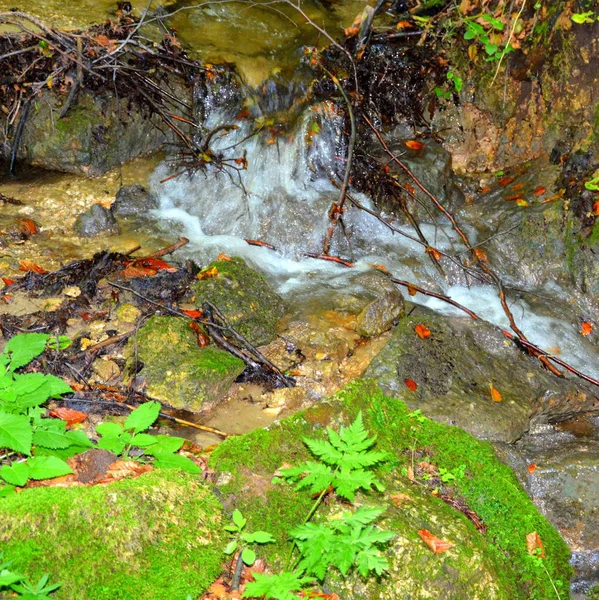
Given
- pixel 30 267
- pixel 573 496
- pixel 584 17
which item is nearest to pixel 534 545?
pixel 573 496

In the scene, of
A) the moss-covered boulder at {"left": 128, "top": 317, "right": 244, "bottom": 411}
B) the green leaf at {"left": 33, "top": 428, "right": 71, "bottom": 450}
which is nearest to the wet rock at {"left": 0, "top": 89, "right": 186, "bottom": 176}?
the moss-covered boulder at {"left": 128, "top": 317, "right": 244, "bottom": 411}

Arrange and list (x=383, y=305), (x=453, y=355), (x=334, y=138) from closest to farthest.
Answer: (x=453, y=355) → (x=383, y=305) → (x=334, y=138)

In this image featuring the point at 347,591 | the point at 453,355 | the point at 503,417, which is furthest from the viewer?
the point at 453,355

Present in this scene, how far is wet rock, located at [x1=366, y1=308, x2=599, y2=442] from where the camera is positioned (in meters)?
4.23

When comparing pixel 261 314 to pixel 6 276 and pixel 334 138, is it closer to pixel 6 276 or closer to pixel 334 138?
pixel 6 276

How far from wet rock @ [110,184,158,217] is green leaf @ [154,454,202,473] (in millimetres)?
4334

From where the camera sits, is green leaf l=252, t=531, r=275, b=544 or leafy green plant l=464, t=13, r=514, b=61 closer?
green leaf l=252, t=531, r=275, b=544

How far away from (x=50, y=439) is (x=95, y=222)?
12.5 ft

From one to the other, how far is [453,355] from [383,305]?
74cm

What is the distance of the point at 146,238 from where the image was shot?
6273 millimetres

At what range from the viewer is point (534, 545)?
10.9 feet

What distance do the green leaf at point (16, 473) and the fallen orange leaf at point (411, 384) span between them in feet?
8.49

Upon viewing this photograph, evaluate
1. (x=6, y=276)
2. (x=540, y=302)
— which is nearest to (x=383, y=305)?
(x=540, y=302)

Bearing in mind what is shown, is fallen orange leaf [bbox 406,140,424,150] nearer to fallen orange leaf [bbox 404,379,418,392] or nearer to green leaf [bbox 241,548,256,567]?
fallen orange leaf [bbox 404,379,418,392]
